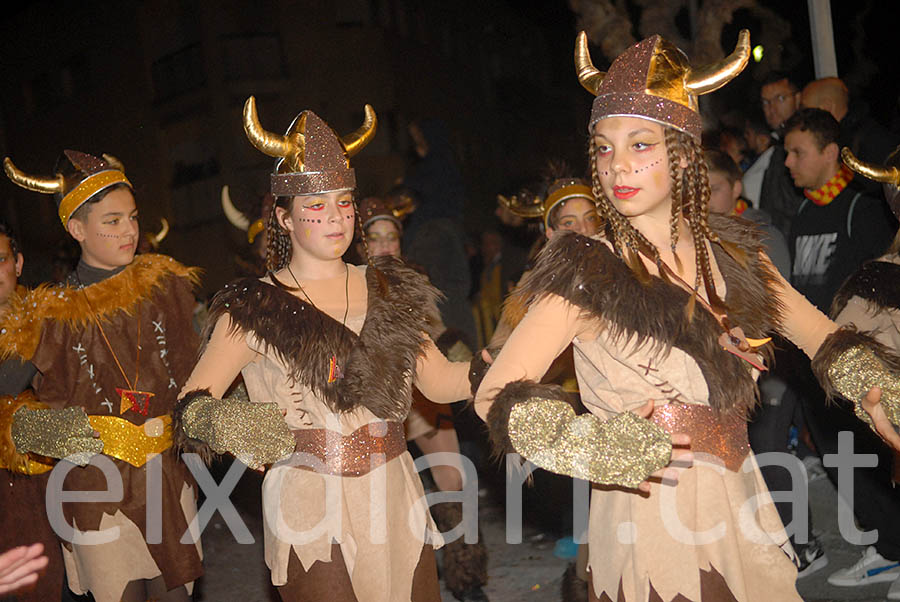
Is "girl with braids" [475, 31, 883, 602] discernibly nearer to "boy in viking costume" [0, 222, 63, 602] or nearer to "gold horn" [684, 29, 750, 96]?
"gold horn" [684, 29, 750, 96]

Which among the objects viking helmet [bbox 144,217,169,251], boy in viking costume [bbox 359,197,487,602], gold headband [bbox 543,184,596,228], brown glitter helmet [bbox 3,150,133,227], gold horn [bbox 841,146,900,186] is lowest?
boy in viking costume [bbox 359,197,487,602]

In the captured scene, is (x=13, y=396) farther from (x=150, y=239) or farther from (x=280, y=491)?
(x=150, y=239)

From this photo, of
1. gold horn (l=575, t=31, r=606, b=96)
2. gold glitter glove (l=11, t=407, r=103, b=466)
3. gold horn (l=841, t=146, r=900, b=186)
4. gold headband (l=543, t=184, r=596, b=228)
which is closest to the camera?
gold horn (l=575, t=31, r=606, b=96)

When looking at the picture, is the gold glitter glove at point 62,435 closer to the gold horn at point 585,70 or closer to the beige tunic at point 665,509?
the beige tunic at point 665,509

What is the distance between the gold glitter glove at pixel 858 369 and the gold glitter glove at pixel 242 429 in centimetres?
183

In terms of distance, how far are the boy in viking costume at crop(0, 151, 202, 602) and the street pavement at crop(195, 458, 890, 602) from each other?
50.5 inches

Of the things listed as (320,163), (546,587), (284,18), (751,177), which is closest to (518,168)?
(284,18)

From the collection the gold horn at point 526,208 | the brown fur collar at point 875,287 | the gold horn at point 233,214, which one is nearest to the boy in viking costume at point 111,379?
the gold horn at point 233,214

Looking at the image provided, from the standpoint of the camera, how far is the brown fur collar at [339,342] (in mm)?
3461

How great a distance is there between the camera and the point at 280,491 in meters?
3.46

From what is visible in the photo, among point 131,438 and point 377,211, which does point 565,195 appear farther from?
point 131,438

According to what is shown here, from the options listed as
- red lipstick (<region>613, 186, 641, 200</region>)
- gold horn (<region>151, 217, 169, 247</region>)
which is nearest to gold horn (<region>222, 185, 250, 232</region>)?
gold horn (<region>151, 217, 169, 247</region>)

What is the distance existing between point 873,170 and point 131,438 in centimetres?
373

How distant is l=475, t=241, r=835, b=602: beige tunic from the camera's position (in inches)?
105
